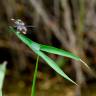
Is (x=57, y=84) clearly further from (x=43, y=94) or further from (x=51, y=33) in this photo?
(x=51, y=33)

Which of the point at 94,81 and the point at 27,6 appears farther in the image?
the point at 94,81

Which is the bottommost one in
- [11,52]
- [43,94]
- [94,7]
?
[43,94]

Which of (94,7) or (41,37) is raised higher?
(94,7)

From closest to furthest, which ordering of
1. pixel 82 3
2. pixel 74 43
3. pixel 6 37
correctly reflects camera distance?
pixel 82 3
pixel 74 43
pixel 6 37

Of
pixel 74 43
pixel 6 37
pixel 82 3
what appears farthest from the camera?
pixel 6 37

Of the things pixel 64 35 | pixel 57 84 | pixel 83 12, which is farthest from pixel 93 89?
pixel 83 12

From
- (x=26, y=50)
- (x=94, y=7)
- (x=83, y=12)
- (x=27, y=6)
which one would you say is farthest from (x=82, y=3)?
(x=26, y=50)
